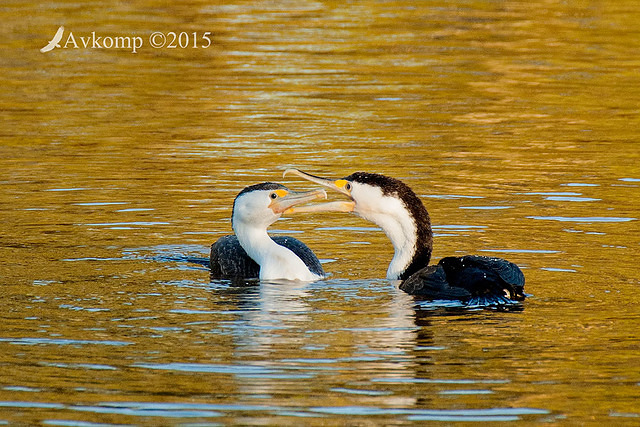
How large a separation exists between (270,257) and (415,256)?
4.31 ft

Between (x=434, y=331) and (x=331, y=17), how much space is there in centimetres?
1958

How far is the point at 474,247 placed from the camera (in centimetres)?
1168

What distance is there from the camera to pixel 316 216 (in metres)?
13.8

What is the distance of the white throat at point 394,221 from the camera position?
10.8 metres

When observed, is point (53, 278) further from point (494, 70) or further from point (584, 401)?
point (494, 70)

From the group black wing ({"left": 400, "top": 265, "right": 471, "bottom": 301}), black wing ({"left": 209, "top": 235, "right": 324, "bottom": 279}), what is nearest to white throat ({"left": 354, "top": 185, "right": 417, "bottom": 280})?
black wing ({"left": 400, "top": 265, "right": 471, "bottom": 301})

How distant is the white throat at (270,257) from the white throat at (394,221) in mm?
704

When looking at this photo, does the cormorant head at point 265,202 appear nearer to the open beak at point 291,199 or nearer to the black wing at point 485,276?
the open beak at point 291,199

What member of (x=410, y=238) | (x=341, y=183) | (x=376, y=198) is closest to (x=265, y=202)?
(x=341, y=183)

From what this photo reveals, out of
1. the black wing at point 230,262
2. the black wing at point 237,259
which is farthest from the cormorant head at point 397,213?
the black wing at point 230,262

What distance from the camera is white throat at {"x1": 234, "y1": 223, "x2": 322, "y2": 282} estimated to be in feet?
35.8

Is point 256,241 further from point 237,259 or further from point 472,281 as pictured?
point 472,281

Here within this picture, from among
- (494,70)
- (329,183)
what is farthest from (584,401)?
(494,70)

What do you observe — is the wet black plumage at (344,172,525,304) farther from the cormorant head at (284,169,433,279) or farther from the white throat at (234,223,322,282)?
the white throat at (234,223,322,282)
